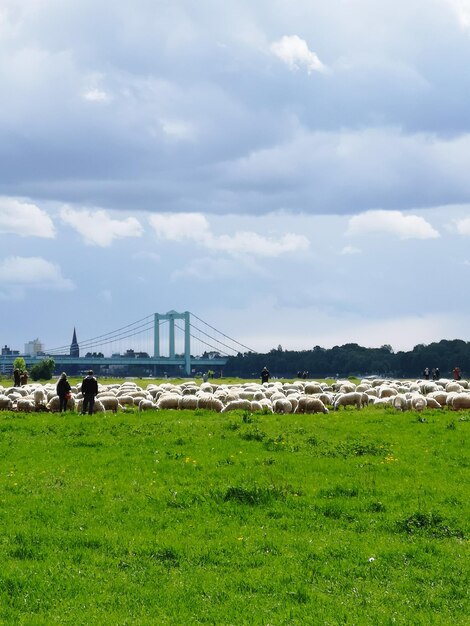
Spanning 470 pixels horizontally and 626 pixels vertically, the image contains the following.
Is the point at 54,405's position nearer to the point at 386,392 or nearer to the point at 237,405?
the point at 237,405

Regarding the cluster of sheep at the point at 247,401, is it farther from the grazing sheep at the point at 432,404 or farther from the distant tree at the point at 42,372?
the distant tree at the point at 42,372

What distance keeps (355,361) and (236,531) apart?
149332mm

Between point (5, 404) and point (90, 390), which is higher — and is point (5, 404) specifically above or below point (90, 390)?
below

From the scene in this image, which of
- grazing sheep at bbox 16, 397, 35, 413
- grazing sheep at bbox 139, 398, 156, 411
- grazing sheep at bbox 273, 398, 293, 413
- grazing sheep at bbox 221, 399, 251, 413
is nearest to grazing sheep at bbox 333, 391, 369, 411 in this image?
grazing sheep at bbox 273, 398, 293, 413

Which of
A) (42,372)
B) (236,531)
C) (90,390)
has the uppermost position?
(42,372)

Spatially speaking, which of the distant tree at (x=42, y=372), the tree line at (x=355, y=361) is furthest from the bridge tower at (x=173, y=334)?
the distant tree at (x=42, y=372)

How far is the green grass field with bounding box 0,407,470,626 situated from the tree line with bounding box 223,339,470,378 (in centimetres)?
12173

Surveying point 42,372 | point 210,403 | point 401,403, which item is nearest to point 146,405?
point 210,403

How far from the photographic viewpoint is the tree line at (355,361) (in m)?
141

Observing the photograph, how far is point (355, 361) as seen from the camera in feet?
522

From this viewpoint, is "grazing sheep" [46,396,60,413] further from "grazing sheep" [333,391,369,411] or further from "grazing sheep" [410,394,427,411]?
"grazing sheep" [410,394,427,411]

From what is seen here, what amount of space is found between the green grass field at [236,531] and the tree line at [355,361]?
121727mm

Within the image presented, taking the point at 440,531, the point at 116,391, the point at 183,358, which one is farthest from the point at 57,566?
the point at 183,358

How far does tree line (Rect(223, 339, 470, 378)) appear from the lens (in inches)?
5561
